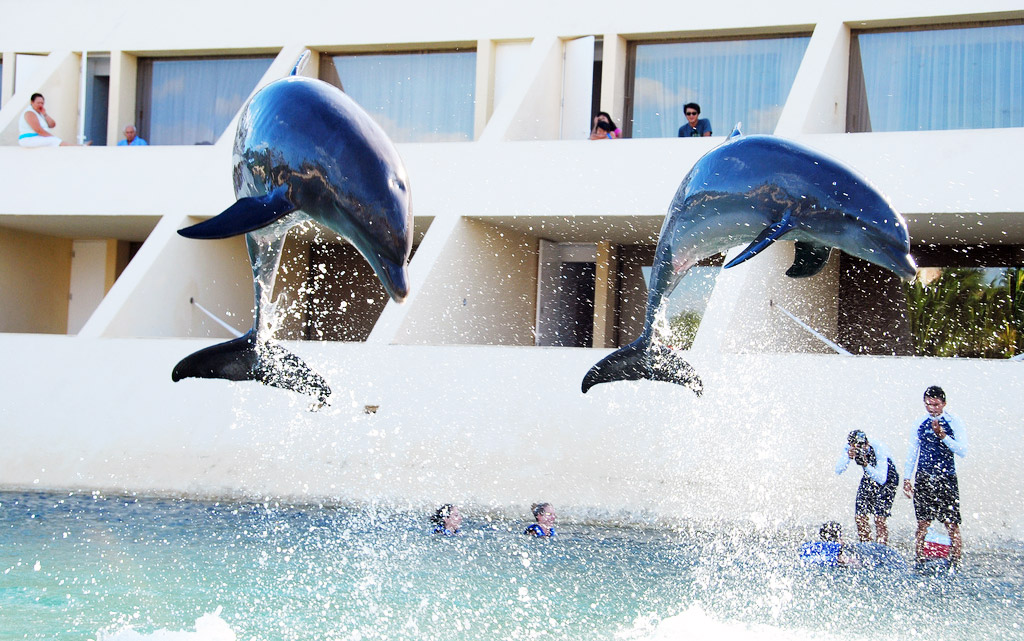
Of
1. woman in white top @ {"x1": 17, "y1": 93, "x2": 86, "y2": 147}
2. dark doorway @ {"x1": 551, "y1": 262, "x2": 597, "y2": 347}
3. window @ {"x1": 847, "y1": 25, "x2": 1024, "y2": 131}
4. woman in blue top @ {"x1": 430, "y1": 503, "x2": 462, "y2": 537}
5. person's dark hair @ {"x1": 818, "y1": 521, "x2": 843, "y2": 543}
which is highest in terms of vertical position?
window @ {"x1": 847, "y1": 25, "x2": 1024, "y2": 131}

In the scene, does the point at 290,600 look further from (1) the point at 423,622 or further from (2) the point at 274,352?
(2) the point at 274,352

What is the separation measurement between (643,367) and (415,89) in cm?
1069

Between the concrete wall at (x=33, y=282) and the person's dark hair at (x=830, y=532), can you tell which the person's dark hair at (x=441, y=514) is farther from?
the concrete wall at (x=33, y=282)

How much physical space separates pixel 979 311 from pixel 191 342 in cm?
926

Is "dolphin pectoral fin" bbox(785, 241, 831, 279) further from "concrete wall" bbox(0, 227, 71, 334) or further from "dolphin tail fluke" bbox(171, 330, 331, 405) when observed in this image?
"concrete wall" bbox(0, 227, 71, 334)

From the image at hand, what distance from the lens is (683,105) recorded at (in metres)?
15.4

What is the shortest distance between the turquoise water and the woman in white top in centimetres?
605

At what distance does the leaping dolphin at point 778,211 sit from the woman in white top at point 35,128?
38.4 ft

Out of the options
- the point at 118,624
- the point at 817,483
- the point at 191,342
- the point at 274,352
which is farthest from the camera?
the point at 191,342

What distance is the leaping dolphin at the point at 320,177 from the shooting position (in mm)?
4910

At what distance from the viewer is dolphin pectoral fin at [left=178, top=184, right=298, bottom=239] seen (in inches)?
186

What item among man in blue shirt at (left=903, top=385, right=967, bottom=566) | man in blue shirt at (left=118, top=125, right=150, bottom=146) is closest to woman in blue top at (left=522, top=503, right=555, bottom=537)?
man in blue shirt at (left=903, top=385, right=967, bottom=566)

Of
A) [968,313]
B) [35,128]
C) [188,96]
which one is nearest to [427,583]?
[968,313]

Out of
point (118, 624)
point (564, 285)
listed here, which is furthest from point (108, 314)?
point (118, 624)
